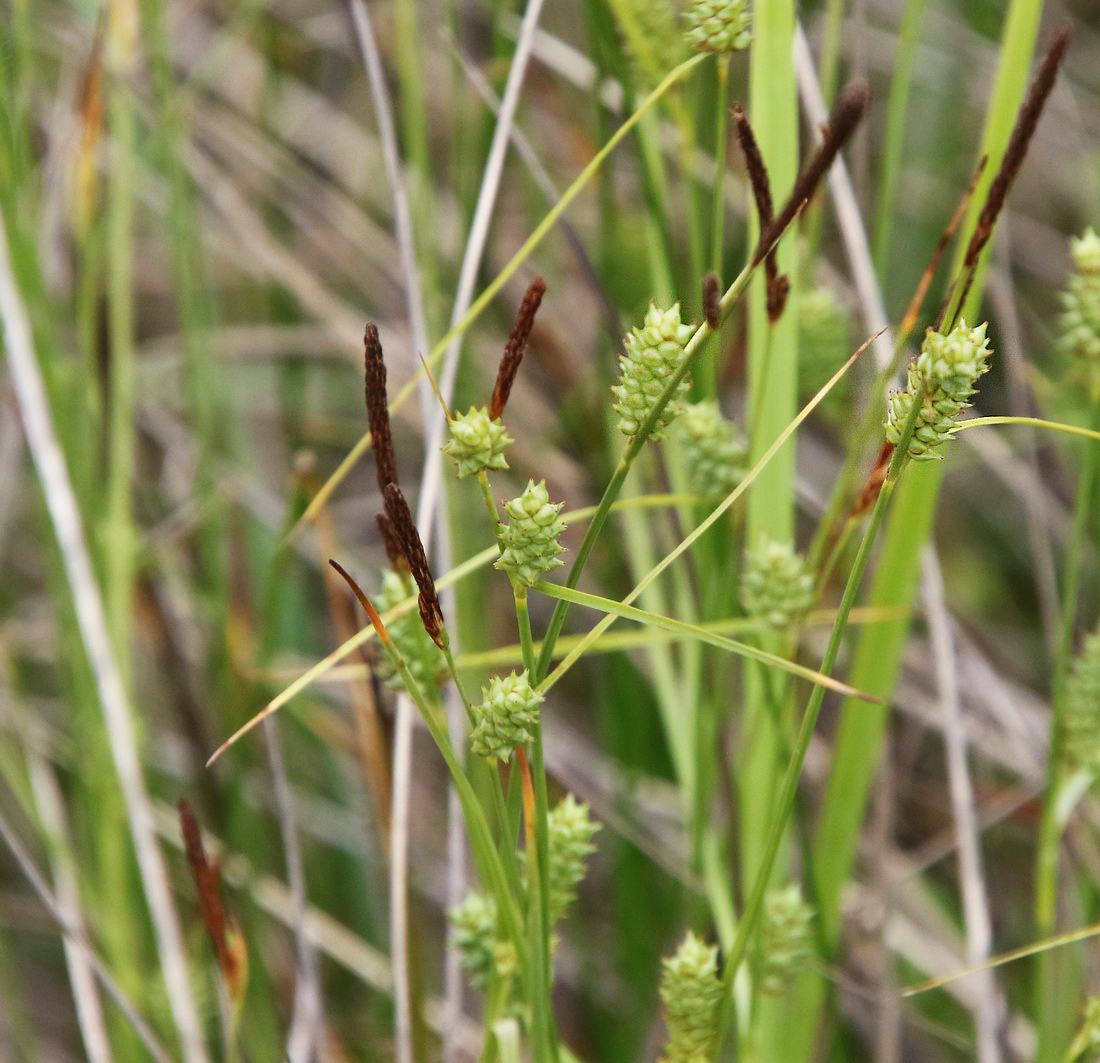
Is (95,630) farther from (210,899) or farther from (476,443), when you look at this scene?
(476,443)

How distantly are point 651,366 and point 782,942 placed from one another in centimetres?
32

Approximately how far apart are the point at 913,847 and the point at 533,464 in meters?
0.61

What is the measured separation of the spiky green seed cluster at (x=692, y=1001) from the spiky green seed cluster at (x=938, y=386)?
0.24m

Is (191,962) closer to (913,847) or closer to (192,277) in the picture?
(192,277)

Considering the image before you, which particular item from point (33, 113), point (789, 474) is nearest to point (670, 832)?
point (789, 474)

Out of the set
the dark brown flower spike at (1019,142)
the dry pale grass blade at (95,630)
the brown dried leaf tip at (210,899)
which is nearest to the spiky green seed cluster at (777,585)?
the dark brown flower spike at (1019,142)


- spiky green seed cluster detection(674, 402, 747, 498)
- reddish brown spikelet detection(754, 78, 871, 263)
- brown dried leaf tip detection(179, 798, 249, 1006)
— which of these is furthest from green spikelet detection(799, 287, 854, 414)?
brown dried leaf tip detection(179, 798, 249, 1006)

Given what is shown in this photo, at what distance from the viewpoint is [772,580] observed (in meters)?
0.55

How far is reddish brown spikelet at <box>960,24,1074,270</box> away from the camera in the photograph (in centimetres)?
46

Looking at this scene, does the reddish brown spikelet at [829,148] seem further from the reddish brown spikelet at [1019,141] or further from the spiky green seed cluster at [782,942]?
the spiky green seed cluster at [782,942]

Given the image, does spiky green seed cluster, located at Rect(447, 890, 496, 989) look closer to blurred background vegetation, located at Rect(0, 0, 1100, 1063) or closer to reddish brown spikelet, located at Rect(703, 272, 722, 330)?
blurred background vegetation, located at Rect(0, 0, 1100, 1063)

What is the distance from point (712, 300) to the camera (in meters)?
0.33

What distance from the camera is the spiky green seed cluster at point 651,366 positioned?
0.37m

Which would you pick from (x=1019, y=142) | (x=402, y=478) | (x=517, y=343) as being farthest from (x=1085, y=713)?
(x=402, y=478)
